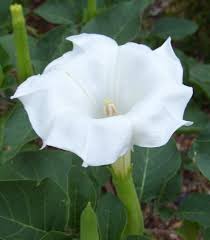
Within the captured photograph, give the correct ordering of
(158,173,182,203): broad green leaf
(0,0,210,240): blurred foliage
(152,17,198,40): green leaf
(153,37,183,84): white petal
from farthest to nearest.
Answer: (152,17,198,40): green leaf, (158,173,182,203): broad green leaf, (0,0,210,240): blurred foliage, (153,37,183,84): white petal

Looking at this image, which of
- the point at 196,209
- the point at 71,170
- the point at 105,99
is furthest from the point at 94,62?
the point at 196,209

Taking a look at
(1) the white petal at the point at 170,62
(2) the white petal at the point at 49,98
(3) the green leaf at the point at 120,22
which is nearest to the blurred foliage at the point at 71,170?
(3) the green leaf at the point at 120,22

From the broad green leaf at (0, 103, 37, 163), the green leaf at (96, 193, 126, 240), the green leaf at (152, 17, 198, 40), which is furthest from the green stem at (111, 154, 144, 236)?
the green leaf at (152, 17, 198, 40)

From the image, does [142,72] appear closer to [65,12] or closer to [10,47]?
[10,47]

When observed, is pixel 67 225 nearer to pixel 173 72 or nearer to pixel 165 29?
pixel 173 72

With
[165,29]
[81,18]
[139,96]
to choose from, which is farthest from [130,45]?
[165,29]

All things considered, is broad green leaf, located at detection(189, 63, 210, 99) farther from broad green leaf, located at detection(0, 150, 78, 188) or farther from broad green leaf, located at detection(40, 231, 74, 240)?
broad green leaf, located at detection(40, 231, 74, 240)
